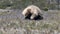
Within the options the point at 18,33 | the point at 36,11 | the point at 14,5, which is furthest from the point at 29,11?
the point at 14,5

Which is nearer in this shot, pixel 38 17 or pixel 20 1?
pixel 38 17

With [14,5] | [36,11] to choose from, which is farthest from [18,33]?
[14,5]

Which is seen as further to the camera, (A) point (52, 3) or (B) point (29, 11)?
(A) point (52, 3)

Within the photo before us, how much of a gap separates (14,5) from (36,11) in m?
13.6

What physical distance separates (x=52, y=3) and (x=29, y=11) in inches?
569

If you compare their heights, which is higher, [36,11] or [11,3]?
[36,11]

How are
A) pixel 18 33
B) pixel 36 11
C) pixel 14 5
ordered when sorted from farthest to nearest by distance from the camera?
1. pixel 14 5
2. pixel 36 11
3. pixel 18 33

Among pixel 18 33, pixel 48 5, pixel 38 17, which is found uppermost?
pixel 18 33

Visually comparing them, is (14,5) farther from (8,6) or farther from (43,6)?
(43,6)

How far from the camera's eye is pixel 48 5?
24.7m

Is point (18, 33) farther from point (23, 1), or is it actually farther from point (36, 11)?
point (23, 1)

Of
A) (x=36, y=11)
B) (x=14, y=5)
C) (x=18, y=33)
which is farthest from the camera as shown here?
(x=14, y=5)

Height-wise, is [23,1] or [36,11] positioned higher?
[36,11]

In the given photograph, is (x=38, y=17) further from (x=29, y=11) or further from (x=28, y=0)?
(x=28, y=0)
